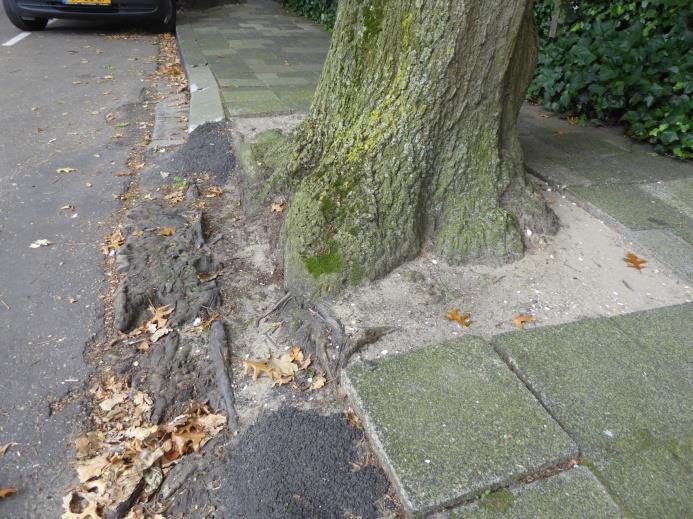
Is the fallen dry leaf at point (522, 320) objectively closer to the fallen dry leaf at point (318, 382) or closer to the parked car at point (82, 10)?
the fallen dry leaf at point (318, 382)

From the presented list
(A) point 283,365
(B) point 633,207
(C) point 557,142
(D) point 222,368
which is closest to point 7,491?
(D) point 222,368

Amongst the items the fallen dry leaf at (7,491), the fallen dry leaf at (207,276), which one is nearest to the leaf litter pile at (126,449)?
the fallen dry leaf at (7,491)

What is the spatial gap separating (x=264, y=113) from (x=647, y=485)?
15.5ft

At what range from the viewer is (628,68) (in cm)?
500

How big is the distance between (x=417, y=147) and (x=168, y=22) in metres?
9.17

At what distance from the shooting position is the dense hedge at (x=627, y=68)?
466 cm

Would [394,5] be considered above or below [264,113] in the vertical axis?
above

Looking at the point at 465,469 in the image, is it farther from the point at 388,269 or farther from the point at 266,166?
the point at 266,166

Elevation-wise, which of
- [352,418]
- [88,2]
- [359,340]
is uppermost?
[88,2]

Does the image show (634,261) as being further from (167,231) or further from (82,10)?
→ (82,10)

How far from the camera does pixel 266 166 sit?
13.2ft

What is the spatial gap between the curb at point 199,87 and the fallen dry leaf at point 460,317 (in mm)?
3675

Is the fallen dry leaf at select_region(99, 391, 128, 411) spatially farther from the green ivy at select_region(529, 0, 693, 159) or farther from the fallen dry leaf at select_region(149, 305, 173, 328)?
the green ivy at select_region(529, 0, 693, 159)

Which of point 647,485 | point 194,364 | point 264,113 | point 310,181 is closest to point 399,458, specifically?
point 647,485
